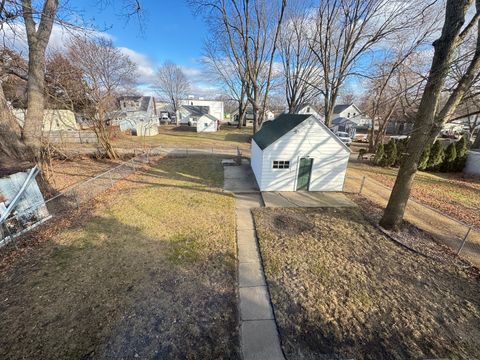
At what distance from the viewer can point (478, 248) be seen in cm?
637

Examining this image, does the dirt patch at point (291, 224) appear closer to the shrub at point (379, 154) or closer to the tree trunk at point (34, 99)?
the tree trunk at point (34, 99)

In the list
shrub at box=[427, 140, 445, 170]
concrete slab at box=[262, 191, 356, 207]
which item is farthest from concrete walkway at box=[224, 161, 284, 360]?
shrub at box=[427, 140, 445, 170]

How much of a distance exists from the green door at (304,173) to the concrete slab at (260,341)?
25.2ft

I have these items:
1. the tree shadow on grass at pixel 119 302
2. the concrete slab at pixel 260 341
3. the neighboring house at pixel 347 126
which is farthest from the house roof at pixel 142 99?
the concrete slab at pixel 260 341

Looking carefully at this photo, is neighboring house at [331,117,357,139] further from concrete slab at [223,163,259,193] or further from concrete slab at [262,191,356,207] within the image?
concrete slab at [262,191,356,207]

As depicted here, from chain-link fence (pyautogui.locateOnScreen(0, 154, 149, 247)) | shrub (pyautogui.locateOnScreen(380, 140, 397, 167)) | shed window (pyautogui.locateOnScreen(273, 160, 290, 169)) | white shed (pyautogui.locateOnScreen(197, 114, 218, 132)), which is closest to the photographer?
chain-link fence (pyautogui.locateOnScreen(0, 154, 149, 247))

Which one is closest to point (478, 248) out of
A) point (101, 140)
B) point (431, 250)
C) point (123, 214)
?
point (431, 250)

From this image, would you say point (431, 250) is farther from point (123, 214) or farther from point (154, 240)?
point (123, 214)

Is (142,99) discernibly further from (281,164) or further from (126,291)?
(126,291)

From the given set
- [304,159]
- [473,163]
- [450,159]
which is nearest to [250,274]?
[304,159]

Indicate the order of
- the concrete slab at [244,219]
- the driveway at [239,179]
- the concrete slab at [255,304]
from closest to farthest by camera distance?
the concrete slab at [255,304]
the concrete slab at [244,219]
the driveway at [239,179]

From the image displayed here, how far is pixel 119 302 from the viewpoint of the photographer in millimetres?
4102

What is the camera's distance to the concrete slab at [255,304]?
3934 mm

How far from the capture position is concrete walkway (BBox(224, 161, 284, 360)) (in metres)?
3.36
